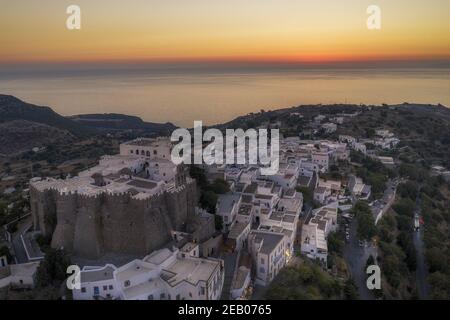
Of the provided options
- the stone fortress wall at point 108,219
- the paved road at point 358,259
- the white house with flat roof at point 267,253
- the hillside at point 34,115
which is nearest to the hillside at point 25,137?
the hillside at point 34,115

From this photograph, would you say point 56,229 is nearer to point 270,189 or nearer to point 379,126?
point 270,189

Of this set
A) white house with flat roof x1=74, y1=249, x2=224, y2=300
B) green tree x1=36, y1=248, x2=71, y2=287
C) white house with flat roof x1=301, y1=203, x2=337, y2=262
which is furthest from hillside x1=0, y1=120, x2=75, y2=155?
white house with flat roof x1=74, y1=249, x2=224, y2=300

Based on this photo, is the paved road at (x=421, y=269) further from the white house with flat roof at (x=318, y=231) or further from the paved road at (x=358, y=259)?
the white house with flat roof at (x=318, y=231)

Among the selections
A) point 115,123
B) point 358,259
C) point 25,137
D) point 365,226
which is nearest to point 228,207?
point 358,259

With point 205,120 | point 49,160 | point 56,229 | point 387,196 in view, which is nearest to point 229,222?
point 56,229
